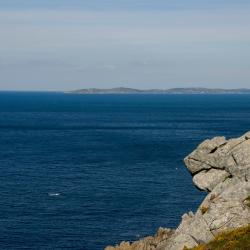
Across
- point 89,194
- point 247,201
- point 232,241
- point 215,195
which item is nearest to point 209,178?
point 215,195

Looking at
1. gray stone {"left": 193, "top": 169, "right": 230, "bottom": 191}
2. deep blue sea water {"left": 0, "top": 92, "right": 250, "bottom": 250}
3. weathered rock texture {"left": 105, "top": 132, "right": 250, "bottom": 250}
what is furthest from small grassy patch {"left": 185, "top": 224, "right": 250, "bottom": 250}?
deep blue sea water {"left": 0, "top": 92, "right": 250, "bottom": 250}

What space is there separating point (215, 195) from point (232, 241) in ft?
40.7

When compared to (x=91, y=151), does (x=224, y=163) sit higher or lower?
higher

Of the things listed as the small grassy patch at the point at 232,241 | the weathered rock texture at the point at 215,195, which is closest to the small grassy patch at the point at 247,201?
the weathered rock texture at the point at 215,195

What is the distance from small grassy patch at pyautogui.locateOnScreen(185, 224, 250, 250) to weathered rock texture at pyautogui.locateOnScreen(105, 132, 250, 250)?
2.26 m

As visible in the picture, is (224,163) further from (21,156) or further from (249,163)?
(21,156)

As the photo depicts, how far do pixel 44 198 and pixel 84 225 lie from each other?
2089 centimetres

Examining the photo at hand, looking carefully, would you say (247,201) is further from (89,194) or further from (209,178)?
(89,194)

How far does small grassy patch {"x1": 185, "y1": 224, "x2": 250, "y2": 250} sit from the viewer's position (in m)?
39.8

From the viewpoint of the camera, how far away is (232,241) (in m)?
40.9

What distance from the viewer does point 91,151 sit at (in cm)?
16850

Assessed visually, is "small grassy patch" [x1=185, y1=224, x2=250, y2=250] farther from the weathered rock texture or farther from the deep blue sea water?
the deep blue sea water

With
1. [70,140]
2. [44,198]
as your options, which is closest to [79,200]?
[44,198]

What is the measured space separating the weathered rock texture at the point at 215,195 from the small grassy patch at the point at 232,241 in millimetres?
2262
